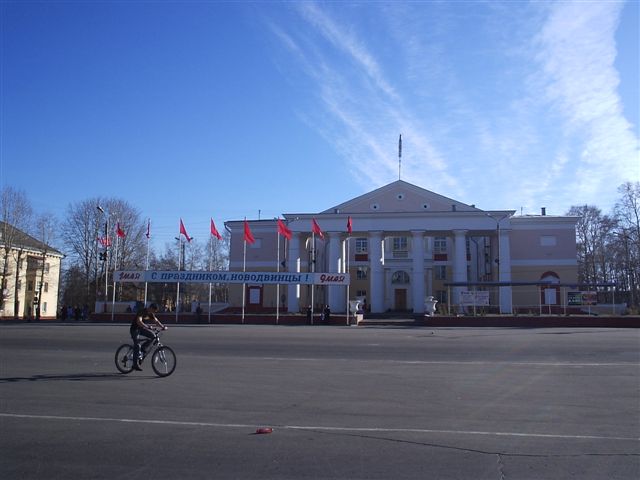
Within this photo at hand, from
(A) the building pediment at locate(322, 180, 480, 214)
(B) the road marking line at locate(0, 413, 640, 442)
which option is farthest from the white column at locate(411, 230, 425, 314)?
(B) the road marking line at locate(0, 413, 640, 442)

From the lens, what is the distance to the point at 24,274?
66375 millimetres

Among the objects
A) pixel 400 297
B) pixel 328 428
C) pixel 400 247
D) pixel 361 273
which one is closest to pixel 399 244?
pixel 400 247

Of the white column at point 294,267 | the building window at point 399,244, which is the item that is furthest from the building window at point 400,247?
the white column at point 294,267

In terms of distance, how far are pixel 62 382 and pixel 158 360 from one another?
2052 millimetres

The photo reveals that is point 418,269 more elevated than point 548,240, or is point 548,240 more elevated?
point 548,240

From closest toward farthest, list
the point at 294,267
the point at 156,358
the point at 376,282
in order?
the point at 156,358 → the point at 376,282 → the point at 294,267

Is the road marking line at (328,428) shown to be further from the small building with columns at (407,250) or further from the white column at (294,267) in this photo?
the white column at (294,267)

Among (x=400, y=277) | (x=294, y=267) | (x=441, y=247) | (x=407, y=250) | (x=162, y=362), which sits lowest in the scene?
(x=162, y=362)

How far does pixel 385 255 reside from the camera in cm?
7212

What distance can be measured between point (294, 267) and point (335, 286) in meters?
4.53

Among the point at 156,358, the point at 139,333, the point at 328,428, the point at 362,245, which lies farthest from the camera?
the point at 362,245

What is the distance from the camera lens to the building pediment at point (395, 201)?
5647 cm

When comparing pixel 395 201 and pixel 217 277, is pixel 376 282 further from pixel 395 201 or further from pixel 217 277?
pixel 217 277

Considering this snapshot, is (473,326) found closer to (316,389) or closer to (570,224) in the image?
(570,224)
